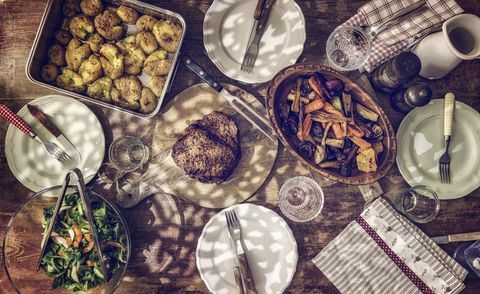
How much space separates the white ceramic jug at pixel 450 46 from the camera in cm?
197

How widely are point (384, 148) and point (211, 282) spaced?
1320 mm

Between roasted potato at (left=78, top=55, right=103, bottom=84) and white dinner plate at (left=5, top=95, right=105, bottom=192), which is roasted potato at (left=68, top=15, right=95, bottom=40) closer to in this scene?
roasted potato at (left=78, top=55, right=103, bottom=84)

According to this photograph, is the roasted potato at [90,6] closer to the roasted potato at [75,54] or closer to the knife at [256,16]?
the roasted potato at [75,54]

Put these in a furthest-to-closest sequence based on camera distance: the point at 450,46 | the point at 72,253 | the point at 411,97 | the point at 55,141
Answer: the point at 55,141 < the point at 411,97 < the point at 72,253 < the point at 450,46

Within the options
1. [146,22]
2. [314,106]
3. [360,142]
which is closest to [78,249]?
[146,22]

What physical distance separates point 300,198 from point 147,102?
113cm

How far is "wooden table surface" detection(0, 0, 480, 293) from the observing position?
228cm

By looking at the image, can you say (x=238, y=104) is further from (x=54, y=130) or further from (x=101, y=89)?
(x=54, y=130)

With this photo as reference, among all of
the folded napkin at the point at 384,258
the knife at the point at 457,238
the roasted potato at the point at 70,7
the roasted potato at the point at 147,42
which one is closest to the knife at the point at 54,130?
the roasted potato at the point at 70,7

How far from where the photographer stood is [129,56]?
7.25ft

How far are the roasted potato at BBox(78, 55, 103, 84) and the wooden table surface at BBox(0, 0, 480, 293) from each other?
0.21m

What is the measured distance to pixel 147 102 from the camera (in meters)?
2.15

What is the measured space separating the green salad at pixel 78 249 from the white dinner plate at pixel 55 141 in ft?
0.78

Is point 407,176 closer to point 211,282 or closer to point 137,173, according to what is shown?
point 211,282
